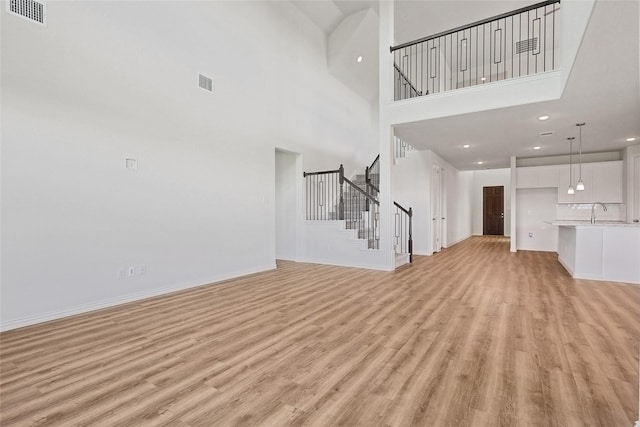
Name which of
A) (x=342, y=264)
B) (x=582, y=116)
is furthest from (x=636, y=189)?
(x=342, y=264)

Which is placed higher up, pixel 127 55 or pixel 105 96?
pixel 127 55

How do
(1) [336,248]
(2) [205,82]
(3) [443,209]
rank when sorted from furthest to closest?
(3) [443,209], (1) [336,248], (2) [205,82]

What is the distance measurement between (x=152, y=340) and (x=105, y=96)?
2940 millimetres

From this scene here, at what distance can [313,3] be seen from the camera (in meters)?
7.15

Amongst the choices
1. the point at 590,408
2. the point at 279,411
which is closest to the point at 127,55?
the point at 279,411

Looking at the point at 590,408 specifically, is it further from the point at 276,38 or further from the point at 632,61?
the point at 276,38

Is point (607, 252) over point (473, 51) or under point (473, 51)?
under

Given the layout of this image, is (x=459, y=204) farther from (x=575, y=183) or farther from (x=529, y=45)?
(x=529, y=45)

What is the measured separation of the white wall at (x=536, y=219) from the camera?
885cm

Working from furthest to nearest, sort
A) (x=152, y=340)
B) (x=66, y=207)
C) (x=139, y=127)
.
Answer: (x=139, y=127)
(x=66, y=207)
(x=152, y=340)

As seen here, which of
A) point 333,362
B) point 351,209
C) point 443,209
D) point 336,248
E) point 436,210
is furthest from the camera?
point 443,209

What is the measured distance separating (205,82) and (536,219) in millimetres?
9431

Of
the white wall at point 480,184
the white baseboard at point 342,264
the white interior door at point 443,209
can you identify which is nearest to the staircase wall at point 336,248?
the white baseboard at point 342,264

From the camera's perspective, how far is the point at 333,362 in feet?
7.70
